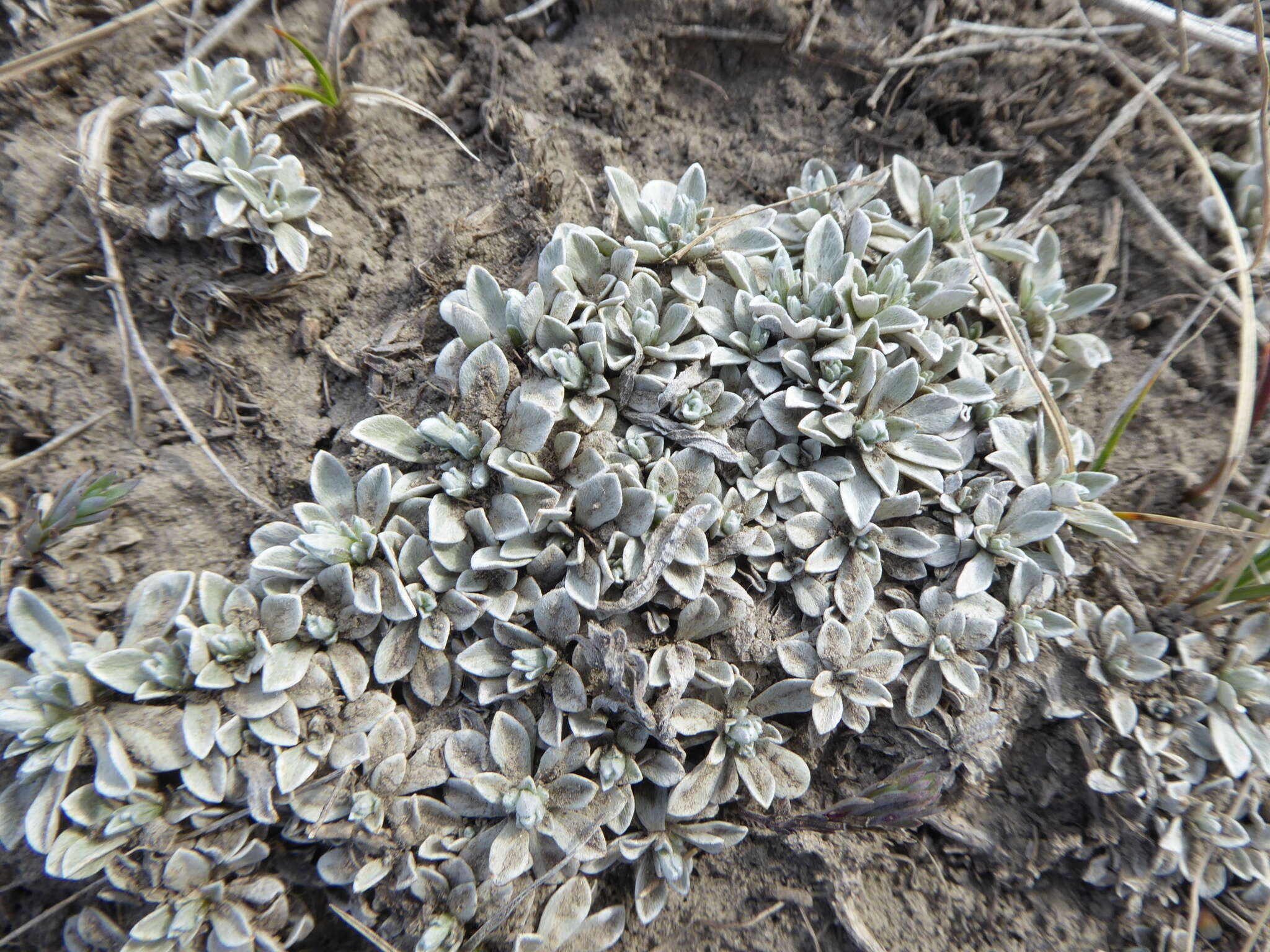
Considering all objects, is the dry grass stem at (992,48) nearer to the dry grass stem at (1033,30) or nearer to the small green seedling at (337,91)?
the dry grass stem at (1033,30)

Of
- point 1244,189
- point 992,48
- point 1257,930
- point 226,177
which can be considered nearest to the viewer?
point 1257,930

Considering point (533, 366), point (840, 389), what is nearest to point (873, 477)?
point (840, 389)

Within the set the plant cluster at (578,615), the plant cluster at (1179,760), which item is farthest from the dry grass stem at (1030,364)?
the plant cluster at (1179,760)

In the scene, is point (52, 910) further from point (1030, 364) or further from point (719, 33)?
point (719, 33)

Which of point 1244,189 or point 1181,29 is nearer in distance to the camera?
point 1181,29

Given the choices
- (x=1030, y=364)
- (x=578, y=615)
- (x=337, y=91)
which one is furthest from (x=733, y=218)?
(x=337, y=91)

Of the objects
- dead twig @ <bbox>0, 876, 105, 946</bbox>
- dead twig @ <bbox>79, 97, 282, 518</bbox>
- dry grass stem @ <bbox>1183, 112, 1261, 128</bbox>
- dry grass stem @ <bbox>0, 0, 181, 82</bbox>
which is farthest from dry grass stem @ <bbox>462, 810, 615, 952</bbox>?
dry grass stem @ <bbox>1183, 112, 1261, 128</bbox>

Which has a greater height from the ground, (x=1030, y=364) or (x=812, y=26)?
(x=812, y=26)
